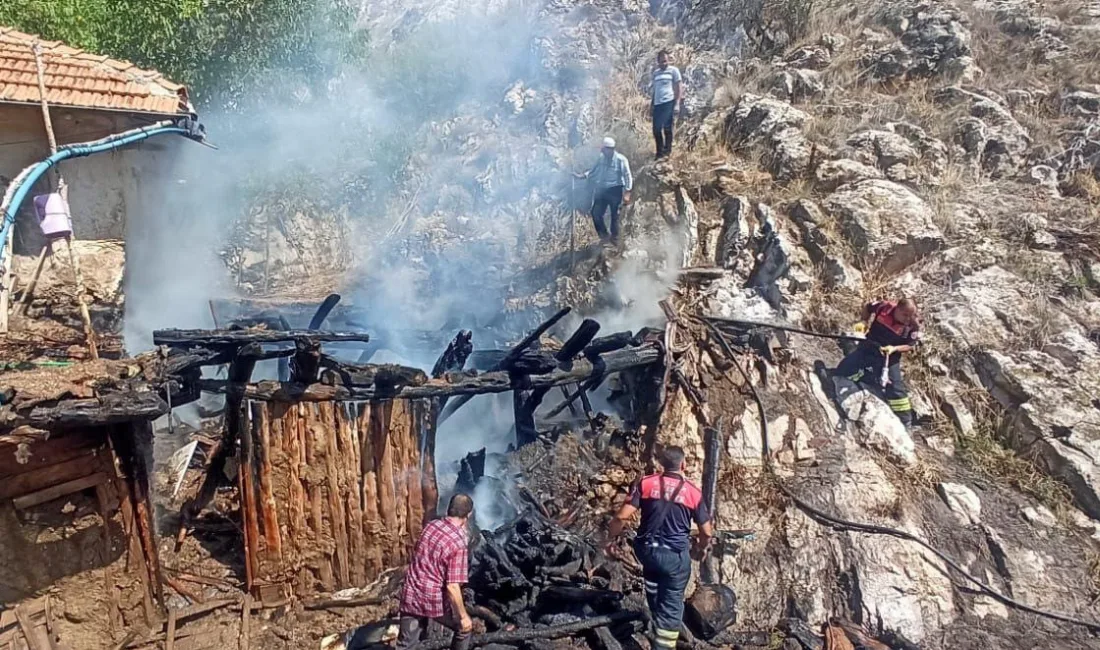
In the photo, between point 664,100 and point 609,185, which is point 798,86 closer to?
point 664,100

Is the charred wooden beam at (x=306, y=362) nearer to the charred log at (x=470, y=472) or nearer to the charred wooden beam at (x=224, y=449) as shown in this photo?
the charred wooden beam at (x=224, y=449)

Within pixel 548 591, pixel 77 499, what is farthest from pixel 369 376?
pixel 548 591

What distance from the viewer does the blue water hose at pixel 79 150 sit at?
8.13 meters

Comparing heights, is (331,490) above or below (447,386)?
below

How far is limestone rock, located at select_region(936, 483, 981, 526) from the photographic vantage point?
722cm

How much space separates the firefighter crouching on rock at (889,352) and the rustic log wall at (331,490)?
5394 mm

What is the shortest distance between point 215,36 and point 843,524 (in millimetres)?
15874

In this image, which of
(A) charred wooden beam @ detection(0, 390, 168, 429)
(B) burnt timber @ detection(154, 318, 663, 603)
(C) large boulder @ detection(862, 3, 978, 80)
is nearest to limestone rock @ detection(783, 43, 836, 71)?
(C) large boulder @ detection(862, 3, 978, 80)

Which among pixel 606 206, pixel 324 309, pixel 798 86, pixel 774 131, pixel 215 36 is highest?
pixel 215 36

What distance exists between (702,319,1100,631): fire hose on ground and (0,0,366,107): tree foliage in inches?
516

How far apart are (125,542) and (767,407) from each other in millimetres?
6934

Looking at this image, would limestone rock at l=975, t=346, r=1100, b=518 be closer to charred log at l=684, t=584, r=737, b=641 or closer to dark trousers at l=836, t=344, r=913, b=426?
dark trousers at l=836, t=344, r=913, b=426

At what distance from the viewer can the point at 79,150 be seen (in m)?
9.24

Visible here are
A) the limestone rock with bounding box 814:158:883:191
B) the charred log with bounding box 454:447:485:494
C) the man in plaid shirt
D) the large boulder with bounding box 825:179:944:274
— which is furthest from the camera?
the limestone rock with bounding box 814:158:883:191
